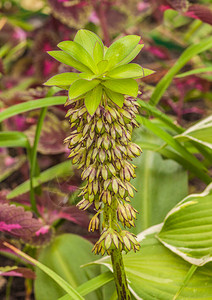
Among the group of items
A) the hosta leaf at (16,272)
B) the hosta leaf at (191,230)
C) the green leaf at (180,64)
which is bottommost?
the hosta leaf at (16,272)

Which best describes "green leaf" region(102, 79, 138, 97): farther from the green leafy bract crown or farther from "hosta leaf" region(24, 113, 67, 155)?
"hosta leaf" region(24, 113, 67, 155)

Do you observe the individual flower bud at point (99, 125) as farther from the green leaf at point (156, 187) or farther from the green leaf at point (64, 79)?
the green leaf at point (156, 187)

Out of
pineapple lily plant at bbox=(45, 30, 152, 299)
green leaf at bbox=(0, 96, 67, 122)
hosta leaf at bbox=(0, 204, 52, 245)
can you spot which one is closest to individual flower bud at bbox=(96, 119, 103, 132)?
pineapple lily plant at bbox=(45, 30, 152, 299)

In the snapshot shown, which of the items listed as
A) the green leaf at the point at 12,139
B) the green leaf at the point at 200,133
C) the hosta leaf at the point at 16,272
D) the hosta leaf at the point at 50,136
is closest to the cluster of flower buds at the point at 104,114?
the hosta leaf at the point at 16,272

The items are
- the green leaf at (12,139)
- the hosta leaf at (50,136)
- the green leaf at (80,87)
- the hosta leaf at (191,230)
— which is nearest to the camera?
the green leaf at (80,87)

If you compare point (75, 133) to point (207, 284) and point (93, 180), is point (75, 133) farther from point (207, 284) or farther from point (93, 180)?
point (207, 284)

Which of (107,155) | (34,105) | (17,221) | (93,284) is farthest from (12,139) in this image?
(107,155)

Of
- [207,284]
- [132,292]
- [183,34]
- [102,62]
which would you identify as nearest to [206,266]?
[207,284]
